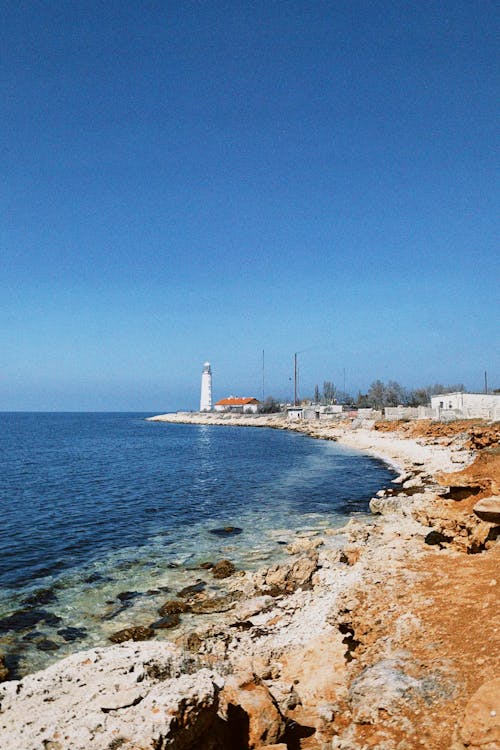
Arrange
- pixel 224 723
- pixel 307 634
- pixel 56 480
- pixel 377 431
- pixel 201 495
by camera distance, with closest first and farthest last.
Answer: pixel 224 723, pixel 307 634, pixel 201 495, pixel 56 480, pixel 377 431

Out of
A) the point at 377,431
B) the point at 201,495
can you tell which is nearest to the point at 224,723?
the point at 201,495

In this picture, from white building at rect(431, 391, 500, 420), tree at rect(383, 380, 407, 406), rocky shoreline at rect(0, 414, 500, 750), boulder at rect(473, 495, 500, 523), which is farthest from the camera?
tree at rect(383, 380, 407, 406)

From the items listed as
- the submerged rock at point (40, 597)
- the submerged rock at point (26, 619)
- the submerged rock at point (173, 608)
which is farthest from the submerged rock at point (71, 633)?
the submerged rock at point (40, 597)

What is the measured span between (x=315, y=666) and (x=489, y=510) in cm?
727

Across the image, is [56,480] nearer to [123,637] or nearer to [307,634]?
[123,637]

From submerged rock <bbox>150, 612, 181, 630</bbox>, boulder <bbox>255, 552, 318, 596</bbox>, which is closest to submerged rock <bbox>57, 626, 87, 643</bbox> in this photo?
submerged rock <bbox>150, 612, 181, 630</bbox>

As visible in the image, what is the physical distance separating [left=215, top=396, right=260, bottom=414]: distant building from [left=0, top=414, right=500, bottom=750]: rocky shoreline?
141 m

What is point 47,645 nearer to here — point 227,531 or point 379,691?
point 379,691

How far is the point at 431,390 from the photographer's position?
451 ft

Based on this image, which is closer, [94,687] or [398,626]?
[94,687]

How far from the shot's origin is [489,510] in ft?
44.0

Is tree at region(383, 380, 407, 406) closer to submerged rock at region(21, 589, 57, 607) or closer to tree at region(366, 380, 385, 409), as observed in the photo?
tree at region(366, 380, 385, 409)

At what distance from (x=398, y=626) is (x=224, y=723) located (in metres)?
4.60

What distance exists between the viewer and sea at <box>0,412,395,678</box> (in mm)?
13547
